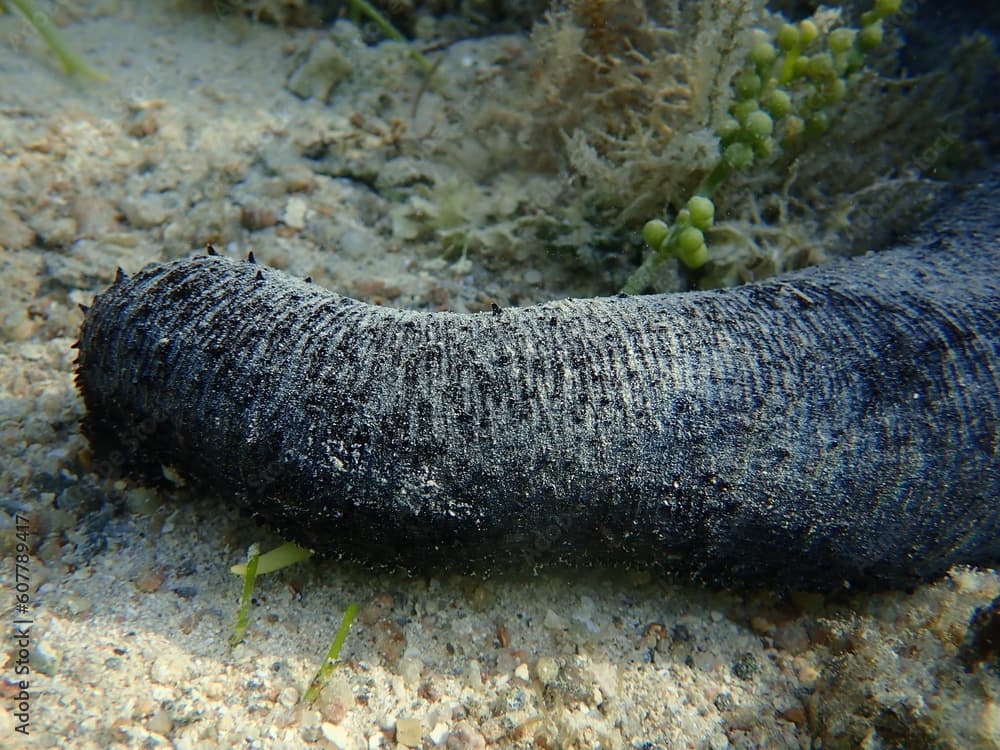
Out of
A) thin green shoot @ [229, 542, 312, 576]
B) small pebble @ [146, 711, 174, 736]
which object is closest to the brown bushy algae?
thin green shoot @ [229, 542, 312, 576]

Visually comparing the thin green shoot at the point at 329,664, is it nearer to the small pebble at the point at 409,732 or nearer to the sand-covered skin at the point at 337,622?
the sand-covered skin at the point at 337,622

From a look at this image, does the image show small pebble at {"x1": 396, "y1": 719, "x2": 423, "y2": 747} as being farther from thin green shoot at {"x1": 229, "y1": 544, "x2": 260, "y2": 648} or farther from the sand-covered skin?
thin green shoot at {"x1": 229, "y1": 544, "x2": 260, "y2": 648}

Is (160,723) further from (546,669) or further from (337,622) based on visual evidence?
(546,669)

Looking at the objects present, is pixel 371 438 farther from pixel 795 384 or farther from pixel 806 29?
pixel 806 29

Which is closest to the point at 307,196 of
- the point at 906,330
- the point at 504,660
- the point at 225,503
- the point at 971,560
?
the point at 225,503

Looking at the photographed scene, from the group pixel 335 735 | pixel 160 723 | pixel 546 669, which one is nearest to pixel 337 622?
pixel 335 735

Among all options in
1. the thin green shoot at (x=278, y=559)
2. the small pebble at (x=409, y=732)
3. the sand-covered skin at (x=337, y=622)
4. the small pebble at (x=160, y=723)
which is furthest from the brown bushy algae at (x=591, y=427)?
the small pebble at (x=160, y=723)
